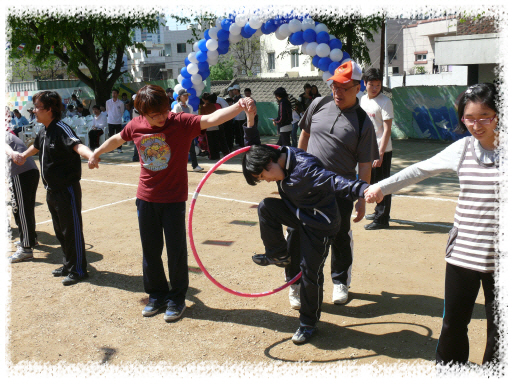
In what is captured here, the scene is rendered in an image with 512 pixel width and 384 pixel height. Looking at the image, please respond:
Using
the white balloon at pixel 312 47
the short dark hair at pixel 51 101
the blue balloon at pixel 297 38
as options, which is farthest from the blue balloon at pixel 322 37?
the short dark hair at pixel 51 101

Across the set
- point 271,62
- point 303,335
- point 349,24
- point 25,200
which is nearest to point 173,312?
point 303,335

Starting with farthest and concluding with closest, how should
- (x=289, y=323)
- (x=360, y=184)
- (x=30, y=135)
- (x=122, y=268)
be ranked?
(x=30, y=135) < (x=122, y=268) < (x=289, y=323) < (x=360, y=184)

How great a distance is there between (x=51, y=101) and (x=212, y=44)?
28.1ft

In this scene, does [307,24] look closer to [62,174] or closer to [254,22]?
[254,22]

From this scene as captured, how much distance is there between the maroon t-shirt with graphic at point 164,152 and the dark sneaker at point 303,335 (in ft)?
5.19

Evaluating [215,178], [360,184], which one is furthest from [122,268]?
[215,178]

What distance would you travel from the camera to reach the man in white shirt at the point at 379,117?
6.71 m

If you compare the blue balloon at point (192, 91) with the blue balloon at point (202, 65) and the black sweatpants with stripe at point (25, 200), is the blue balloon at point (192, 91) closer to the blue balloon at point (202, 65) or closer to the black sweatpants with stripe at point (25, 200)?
the blue balloon at point (202, 65)

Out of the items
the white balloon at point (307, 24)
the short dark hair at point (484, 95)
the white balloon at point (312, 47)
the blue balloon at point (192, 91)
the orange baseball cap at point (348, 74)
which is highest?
the white balloon at point (307, 24)

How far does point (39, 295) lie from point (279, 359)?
2879 mm

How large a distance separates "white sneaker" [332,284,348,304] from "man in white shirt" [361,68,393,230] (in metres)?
2.18

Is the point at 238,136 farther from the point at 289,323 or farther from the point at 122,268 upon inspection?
the point at 289,323

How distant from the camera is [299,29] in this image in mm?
12367

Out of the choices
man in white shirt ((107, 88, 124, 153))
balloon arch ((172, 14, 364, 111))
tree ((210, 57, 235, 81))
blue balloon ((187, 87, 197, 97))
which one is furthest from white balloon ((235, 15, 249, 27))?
tree ((210, 57, 235, 81))
